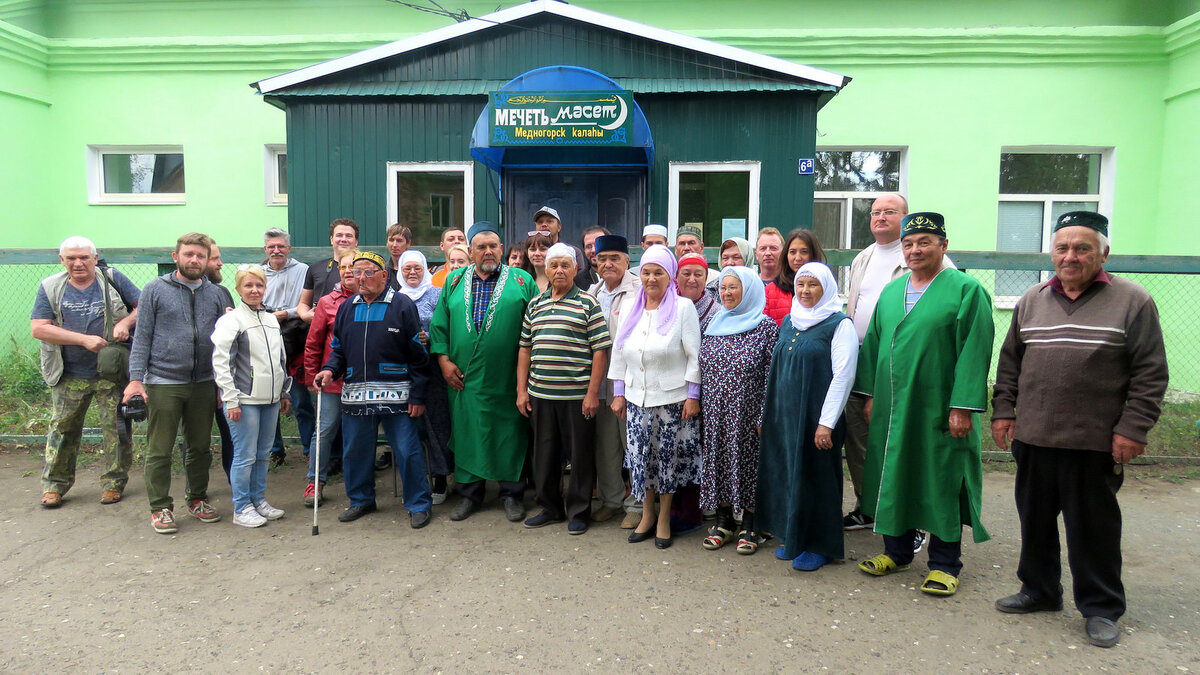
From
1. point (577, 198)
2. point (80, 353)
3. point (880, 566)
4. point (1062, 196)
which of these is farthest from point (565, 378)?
point (1062, 196)

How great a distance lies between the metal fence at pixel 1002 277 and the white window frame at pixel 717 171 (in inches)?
47.1

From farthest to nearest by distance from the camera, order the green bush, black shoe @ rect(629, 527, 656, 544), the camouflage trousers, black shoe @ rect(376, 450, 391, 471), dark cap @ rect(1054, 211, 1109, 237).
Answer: the green bush, black shoe @ rect(376, 450, 391, 471), the camouflage trousers, black shoe @ rect(629, 527, 656, 544), dark cap @ rect(1054, 211, 1109, 237)

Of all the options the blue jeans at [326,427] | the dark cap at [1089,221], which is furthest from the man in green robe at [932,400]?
the blue jeans at [326,427]

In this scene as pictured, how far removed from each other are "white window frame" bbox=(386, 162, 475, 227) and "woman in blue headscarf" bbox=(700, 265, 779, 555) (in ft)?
15.6

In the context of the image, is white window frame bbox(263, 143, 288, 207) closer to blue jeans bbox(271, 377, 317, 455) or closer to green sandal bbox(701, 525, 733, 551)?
blue jeans bbox(271, 377, 317, 455)

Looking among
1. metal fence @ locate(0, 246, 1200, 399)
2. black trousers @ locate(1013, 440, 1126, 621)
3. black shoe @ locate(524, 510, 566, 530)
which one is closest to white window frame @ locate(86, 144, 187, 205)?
metal fence @ locate(0, 246, 1200, 399)

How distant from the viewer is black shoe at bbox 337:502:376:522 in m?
4.75

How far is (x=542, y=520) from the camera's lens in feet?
15.4

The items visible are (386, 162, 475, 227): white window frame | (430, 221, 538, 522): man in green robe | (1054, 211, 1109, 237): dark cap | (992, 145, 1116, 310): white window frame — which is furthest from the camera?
(992, 145, 1116, 310): white window frame

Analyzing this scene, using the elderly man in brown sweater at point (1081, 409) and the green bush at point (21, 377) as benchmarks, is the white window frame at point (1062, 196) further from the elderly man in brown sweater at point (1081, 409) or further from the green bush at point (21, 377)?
the green bush at point (21, 377)

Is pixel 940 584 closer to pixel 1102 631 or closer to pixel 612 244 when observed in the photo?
pixel 1102 631

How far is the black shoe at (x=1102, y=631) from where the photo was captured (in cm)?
312

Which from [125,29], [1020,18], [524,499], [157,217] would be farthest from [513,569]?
[125,29]

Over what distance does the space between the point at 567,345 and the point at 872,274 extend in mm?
1899
